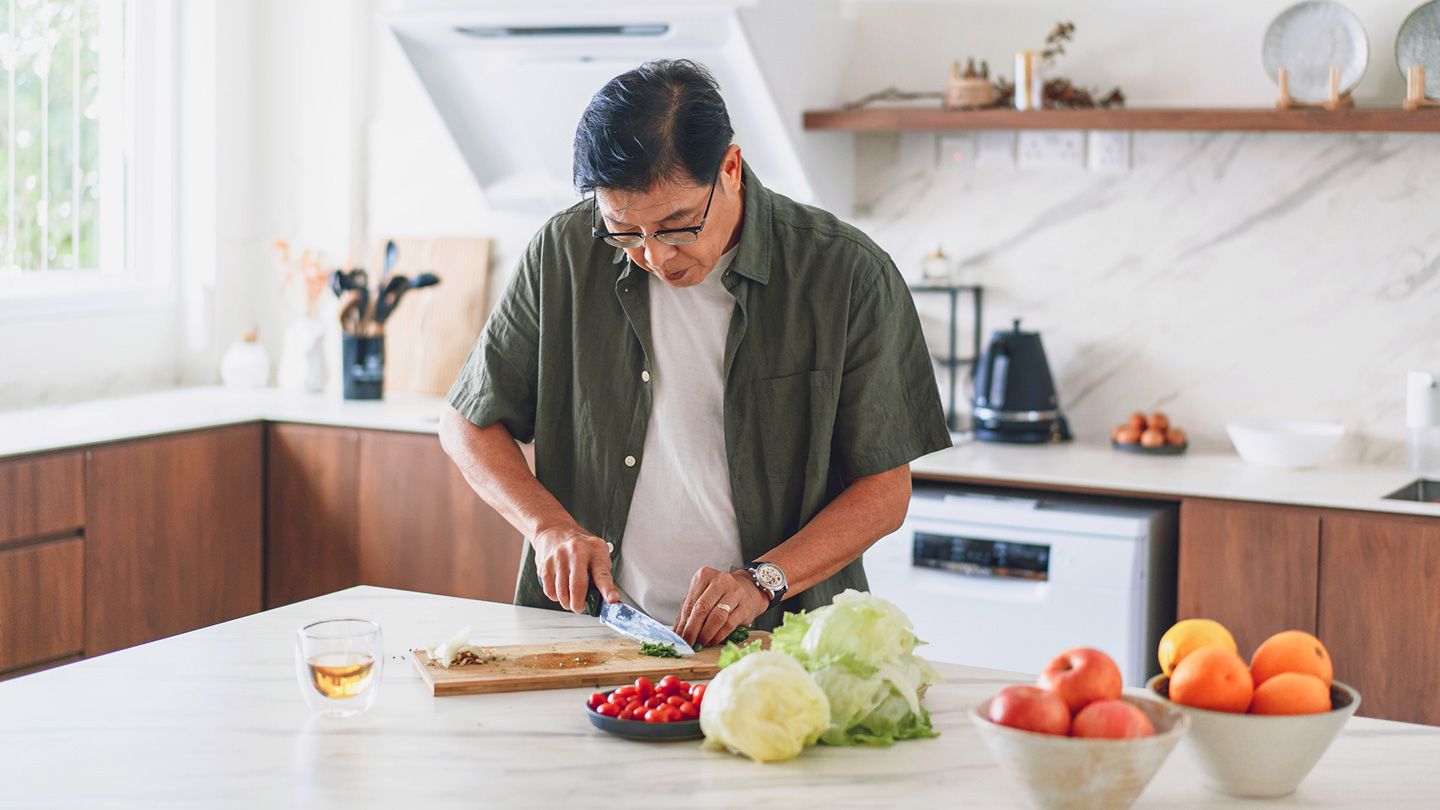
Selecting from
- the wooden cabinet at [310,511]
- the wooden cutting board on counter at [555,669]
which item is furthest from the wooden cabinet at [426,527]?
the wooden cutting board on counter at [555,669]

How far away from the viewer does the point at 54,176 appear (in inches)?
163

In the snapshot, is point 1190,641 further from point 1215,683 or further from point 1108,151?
point 1108,151

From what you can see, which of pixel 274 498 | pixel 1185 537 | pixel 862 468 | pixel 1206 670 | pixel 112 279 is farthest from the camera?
pixel 112 279

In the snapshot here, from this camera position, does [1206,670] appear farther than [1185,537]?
No

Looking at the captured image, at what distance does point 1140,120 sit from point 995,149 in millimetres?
494

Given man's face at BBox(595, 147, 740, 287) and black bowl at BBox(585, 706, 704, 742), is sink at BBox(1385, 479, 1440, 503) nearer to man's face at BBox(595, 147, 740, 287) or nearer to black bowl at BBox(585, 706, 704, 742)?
man's face at BBox(595, 147, 740, 287)

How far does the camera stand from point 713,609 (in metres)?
1.86

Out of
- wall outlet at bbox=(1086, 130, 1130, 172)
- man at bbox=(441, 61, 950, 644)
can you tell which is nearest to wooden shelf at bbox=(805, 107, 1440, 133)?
wall outlet at bbox=(1086, 130, 1130, 172)

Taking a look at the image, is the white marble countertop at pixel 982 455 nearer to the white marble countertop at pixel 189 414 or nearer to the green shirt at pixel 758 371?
the white marble countertop at pixel 189 414

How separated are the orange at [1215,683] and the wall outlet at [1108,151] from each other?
2.48 m

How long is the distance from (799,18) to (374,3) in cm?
150

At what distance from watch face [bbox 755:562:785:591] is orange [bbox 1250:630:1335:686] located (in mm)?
678

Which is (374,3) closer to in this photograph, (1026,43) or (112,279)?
(112,279)

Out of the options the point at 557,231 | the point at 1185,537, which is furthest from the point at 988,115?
Result: the point at 557,231
